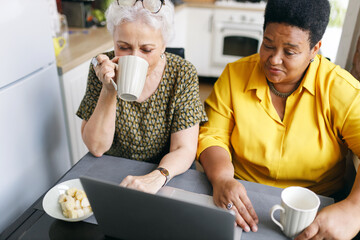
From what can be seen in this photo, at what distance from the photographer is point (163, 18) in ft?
3.79

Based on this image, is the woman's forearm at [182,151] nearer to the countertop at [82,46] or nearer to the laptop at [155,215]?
the laptop at [155,215]

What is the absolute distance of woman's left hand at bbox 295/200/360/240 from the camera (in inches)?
32.2

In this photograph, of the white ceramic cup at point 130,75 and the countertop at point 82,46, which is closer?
the white ceramic cup at point 130,75

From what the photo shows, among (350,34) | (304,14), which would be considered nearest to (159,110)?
(304,14)

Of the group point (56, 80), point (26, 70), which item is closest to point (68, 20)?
point (56, 80)

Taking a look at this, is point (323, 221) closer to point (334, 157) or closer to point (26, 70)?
point (334, 157)

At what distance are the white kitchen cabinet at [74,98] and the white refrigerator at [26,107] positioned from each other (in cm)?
8

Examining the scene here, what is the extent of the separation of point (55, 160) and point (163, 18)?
1027 mm

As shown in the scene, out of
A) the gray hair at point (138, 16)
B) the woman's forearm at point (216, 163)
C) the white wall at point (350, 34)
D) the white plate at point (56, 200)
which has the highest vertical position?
the gray hair at point (138, 16)

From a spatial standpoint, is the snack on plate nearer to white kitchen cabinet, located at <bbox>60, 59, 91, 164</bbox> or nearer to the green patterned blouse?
the green patterned blouse

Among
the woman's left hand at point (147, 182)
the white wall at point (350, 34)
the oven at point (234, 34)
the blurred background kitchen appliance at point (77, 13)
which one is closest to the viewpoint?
the woman's left hand at point (147, 182)

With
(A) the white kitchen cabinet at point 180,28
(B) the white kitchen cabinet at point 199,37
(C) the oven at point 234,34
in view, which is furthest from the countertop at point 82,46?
(C) the oven at point 234,34

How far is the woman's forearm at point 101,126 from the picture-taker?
113cm

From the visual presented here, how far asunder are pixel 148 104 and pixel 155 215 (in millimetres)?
647
